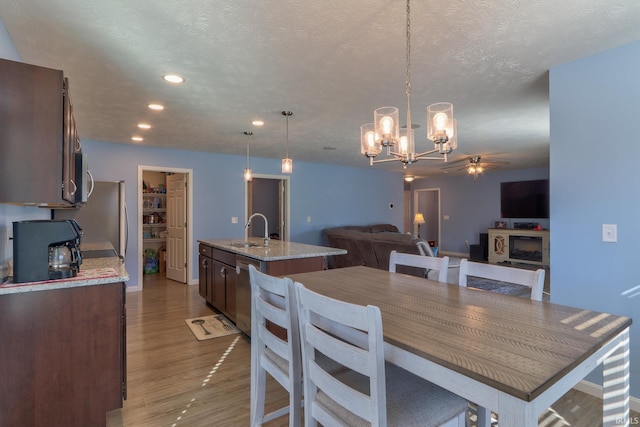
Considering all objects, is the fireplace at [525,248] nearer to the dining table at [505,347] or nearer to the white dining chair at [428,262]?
the white dining chair at [428,262]

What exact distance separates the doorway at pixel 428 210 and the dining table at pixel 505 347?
376 inches

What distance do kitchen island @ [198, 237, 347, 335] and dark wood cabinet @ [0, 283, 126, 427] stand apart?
1.25 meters

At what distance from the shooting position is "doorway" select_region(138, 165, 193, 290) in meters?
5.65

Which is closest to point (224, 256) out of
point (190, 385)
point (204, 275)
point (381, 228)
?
point (204, 275)

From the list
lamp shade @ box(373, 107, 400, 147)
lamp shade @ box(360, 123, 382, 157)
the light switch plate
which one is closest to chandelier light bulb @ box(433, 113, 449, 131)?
lamp shade @ box(373, 107, 400, 147)

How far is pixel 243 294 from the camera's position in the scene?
324 centimetres

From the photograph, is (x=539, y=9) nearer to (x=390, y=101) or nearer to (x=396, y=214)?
(x=390, y=101)

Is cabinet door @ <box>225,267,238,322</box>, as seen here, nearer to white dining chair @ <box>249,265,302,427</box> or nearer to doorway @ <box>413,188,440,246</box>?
white dining chair @ <box>249,265,302,427</box>

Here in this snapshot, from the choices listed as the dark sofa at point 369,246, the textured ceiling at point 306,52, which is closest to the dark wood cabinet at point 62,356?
the textured ceiling at point 306,52

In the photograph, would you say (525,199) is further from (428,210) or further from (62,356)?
(62,356)

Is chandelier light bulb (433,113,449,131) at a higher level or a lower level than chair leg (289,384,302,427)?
higher

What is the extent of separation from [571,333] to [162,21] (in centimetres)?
241

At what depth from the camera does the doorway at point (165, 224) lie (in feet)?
18.5

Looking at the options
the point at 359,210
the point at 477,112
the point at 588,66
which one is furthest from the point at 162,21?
the point at 359,210
